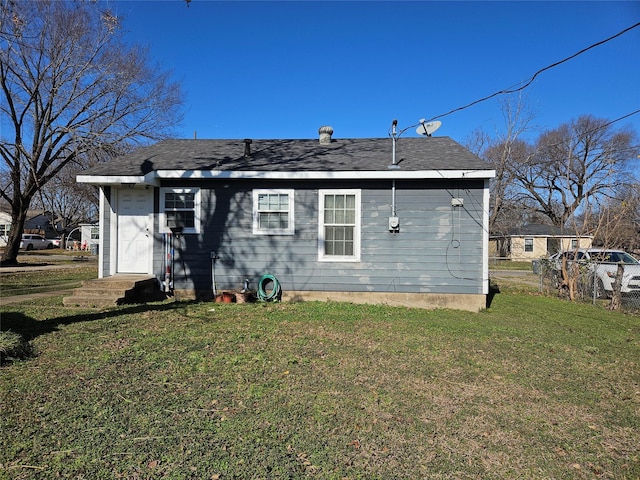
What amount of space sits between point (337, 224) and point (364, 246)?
804 millimetres

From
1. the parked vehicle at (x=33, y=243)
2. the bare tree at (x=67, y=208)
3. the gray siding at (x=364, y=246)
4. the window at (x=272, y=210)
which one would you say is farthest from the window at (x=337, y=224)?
the bare tree at (x=67, y=208)

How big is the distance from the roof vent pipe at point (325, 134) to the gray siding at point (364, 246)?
118 inches

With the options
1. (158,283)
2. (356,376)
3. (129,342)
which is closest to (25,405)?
(129,342)

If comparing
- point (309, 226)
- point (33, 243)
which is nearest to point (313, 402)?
point (309, 226)

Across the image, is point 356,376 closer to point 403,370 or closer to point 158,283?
point 403,370

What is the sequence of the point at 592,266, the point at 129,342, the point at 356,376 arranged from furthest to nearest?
the point at 592,266
the point at 129,342
the point at 356,376

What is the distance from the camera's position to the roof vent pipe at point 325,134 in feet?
37.7

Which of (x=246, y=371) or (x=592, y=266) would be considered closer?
(x=246, y=371)

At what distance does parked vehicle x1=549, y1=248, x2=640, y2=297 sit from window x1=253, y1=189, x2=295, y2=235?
7998 mm

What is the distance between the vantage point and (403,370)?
462 cm

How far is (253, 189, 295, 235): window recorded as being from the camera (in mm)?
9109

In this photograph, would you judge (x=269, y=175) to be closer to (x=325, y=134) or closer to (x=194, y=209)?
(x=194, y=209)

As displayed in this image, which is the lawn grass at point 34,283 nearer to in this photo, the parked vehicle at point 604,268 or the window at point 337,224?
the window at point 337,224

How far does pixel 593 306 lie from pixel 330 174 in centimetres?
753
